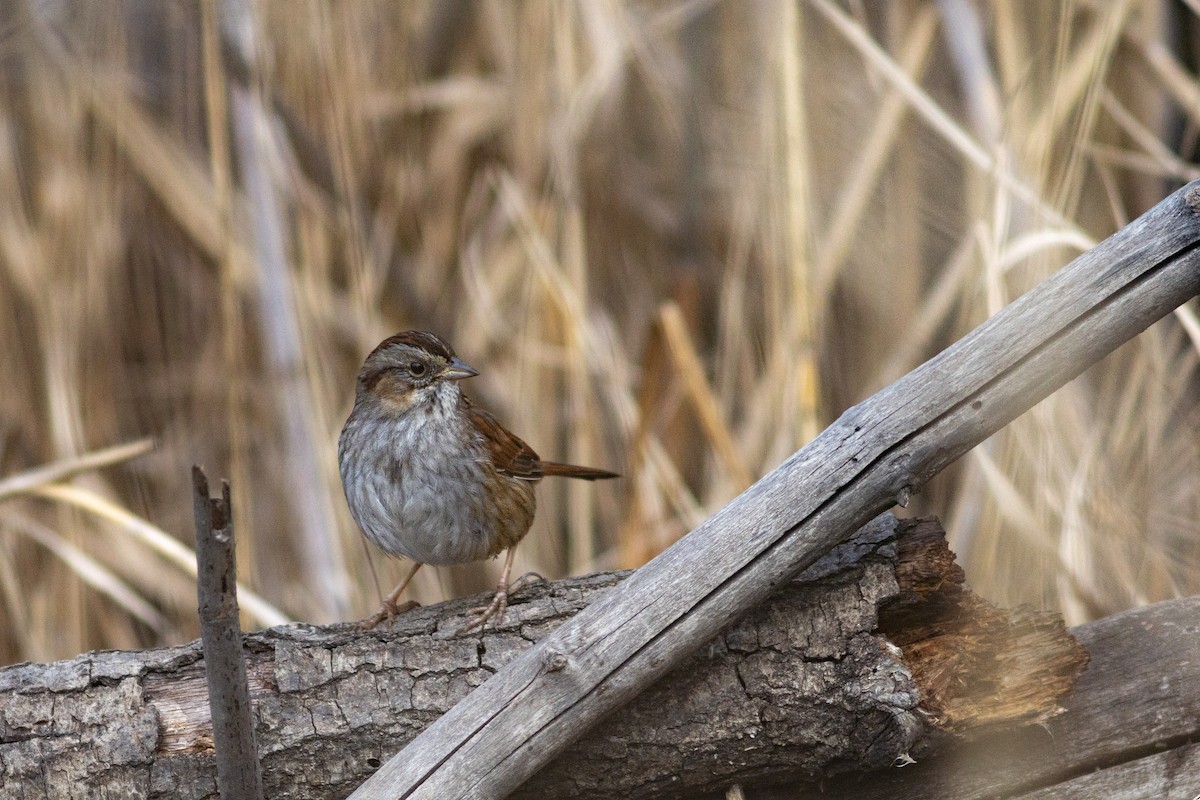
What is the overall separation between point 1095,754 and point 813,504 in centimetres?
61

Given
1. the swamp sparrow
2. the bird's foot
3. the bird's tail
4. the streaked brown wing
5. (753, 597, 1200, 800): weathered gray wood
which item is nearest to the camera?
(753, 597, 1200, 800): weathered gray wood

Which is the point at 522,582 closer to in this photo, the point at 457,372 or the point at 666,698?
the point at 666,698

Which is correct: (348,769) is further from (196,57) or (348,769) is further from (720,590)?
(196,57)

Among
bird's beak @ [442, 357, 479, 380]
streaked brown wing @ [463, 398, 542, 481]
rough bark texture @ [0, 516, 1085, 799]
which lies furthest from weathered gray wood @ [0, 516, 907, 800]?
bird's beak @ [442, 357, 479, 380]

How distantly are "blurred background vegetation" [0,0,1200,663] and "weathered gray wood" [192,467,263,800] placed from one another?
1.06 m

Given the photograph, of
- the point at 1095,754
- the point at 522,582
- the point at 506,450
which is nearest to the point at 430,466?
the point at 506,450

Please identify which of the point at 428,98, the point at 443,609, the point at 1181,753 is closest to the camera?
the point at 1181,753

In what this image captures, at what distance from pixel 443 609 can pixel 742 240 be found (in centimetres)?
164

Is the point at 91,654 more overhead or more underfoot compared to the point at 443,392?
more underfoot

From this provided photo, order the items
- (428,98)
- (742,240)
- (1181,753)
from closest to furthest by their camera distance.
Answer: (1181,753) → (742,240) → (428,98)

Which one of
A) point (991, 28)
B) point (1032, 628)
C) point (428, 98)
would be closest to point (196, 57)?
point (428, 98)

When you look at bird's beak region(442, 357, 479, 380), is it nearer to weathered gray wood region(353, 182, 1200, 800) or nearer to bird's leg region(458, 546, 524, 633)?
bird's leg region(458, 546, 524, 633)

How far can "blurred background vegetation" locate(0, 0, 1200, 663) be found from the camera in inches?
106

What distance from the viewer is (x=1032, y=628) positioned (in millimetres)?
1752
